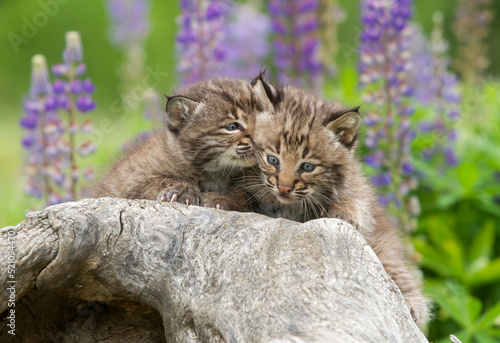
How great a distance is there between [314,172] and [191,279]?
33.4 inches

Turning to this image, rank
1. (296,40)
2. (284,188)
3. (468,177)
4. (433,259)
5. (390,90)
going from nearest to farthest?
(284,188) → (390,90) → (433,259) → (468,177) → (296,40)

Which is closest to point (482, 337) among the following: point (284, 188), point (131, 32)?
point (284, 188)

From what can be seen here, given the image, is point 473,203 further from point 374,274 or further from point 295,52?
point 374,274

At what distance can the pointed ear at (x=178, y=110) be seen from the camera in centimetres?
350

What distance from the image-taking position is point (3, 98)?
11.2 m

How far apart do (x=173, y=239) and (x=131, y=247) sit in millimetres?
180

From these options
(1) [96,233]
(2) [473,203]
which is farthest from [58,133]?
(2) [473,203]

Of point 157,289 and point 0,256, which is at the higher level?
point 0,256

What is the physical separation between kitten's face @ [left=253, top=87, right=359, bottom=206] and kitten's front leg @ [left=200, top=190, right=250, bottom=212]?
0.66ft

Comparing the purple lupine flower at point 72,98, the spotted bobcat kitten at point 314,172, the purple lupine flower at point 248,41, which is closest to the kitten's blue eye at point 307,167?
the spotted bobcat kitten at point 314,172

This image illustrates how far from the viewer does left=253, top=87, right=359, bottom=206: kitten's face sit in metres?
3.21

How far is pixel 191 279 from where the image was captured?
109 inches

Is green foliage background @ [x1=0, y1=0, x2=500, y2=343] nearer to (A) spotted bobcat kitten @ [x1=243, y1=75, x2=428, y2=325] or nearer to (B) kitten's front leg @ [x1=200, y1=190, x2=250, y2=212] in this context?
(A) spotted bobcat kitten @ [x1=243, y1=75, x2=428, y2=325]

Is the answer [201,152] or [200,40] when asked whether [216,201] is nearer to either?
[201,152]
